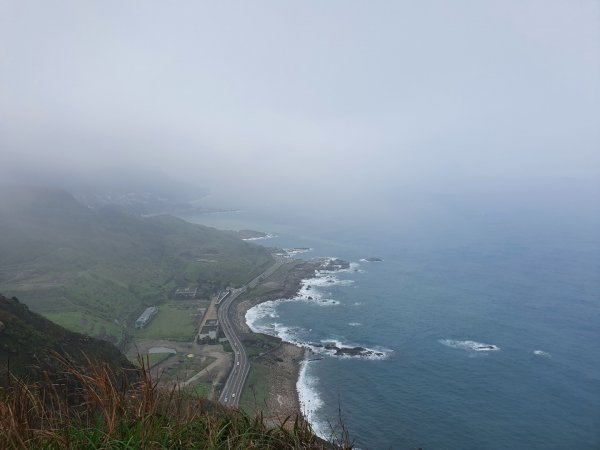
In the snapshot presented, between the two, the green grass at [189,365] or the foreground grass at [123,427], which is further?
the green grass at [189,365]

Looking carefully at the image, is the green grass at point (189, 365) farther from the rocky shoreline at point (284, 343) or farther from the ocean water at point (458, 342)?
the ocean water at point (458, 342)

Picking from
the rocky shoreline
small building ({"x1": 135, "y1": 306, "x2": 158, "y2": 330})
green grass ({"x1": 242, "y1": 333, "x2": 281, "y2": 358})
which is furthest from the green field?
small building ({"x1": 135, "y1": 306, "x2": 158, "y2": 330})

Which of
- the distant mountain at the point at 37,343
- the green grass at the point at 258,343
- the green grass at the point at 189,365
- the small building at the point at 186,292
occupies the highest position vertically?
the distant mountain at the point at 37,343

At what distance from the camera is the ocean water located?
3562 centimetres

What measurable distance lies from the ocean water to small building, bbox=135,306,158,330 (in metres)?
17.2

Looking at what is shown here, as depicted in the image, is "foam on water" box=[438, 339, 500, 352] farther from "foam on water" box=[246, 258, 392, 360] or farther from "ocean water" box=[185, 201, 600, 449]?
"foam on water" box=[246, 258, 392, 360]

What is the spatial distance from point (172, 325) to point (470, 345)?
43.7 meters

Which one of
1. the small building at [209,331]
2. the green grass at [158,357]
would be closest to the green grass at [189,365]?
the green grass at [158,357]

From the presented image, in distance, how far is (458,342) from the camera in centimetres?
5328

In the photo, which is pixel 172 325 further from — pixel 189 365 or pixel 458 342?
pixel 458 342

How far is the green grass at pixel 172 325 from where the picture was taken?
185ft

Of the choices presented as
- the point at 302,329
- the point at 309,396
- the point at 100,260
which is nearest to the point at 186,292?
the point at 100,260

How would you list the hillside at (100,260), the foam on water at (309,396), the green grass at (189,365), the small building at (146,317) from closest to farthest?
the foam on water at (309,396) < the green grass at (189,365) < the small building at (146,317) < the hillside at (100,260)

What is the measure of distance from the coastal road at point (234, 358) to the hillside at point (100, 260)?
24.6 feet
